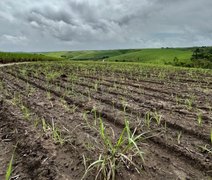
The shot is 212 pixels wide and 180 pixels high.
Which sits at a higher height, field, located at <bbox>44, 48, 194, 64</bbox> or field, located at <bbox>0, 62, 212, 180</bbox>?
field, located at <bbox>0, 62, 212, 180</bbox>

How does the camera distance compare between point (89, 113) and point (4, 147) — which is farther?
point (89, 113)

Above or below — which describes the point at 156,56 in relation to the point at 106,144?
below

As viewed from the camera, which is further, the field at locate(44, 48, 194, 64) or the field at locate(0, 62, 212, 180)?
the field at locate(44, 48, 194, 64)

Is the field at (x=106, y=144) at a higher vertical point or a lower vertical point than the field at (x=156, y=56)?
higher

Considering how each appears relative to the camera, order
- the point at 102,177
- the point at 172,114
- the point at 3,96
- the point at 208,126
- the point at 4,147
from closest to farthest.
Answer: the point at 102,177 → the point at 4,147 → the point at 208,126 → the point at 172,114 → the point at 3,96

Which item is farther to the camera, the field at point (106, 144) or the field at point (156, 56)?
the field at point (156, 56)

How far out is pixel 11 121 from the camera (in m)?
3.97

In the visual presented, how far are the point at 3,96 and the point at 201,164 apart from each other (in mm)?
5155

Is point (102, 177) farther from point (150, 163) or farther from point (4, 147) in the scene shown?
point (4, 147)

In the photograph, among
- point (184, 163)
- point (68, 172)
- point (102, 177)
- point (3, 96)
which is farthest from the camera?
point (3, 96)

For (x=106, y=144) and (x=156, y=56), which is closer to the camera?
(x=106, y=144)

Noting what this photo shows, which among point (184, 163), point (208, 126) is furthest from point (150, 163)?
point (208, 126)

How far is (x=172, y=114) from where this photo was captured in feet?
14.4

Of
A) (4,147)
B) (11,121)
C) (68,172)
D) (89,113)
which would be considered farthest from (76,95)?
(68,172)
